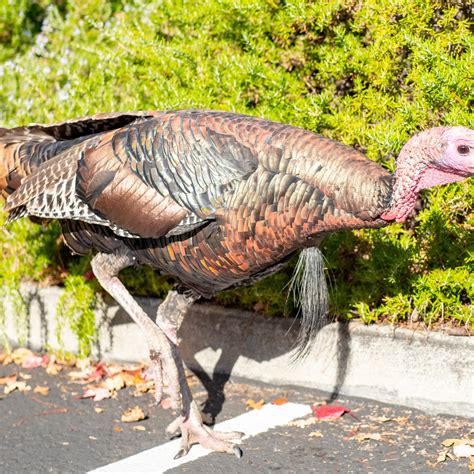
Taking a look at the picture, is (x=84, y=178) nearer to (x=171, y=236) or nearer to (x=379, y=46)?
(x=171, y=236)

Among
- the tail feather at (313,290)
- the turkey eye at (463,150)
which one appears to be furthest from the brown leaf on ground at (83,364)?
the turkey eye at (463,150)

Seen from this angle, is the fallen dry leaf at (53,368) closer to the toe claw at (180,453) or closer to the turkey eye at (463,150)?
the toe claw at (180,453)

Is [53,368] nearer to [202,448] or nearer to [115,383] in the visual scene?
[115,383]

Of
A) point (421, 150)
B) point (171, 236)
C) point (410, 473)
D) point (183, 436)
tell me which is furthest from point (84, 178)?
point (410, 473)

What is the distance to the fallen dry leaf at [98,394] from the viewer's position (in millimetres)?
5004

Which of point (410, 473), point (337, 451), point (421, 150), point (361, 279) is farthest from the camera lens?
point (361, 279)

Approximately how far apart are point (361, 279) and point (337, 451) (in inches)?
43.3

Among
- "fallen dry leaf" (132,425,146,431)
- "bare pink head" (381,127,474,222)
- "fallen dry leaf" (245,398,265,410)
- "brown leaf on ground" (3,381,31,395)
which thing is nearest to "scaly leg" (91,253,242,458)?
"fallen dry leaf" (132,425,146,431)

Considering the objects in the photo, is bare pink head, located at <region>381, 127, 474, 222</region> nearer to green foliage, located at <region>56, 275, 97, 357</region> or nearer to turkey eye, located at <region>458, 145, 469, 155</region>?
turkey eye, located at <region>458, 145, 469, 155</region>

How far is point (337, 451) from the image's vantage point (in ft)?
13.3

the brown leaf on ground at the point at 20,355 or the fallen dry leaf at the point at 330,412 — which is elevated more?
the brown leaf on ground at the point at 20,355

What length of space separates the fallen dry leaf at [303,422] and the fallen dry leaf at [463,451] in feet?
2.74

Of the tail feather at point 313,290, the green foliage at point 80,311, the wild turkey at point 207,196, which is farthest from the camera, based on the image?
the green foliage at point 80,311

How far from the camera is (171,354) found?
4129 mm
